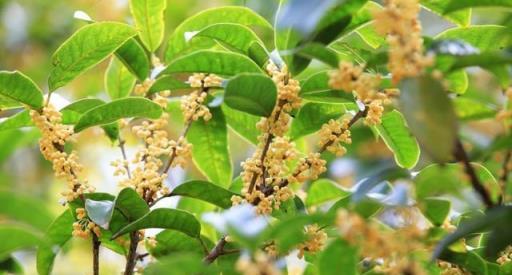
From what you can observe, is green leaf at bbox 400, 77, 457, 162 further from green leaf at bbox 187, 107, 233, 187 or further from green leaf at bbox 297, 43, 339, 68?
green leaf at bbox 187, 107, 233, 187

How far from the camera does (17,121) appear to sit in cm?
97

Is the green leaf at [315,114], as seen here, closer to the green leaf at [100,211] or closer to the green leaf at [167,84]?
the green leaf at [167,84]

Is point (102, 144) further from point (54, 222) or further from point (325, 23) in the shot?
point (325, 23)

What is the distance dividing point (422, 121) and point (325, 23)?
182 millimetres

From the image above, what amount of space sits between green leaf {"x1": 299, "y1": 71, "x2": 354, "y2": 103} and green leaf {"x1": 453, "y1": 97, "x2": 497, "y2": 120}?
0.14m

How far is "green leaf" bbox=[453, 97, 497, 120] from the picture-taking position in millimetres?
731

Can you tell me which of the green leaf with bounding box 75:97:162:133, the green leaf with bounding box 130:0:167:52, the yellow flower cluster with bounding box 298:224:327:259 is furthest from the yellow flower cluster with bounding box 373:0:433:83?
the green leaf with bounding box 130:0:167:52

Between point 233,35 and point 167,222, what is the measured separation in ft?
0.74

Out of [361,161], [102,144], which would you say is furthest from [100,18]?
[361,161]

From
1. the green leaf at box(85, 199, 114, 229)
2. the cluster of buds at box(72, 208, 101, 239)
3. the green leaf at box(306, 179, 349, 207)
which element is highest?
the green leaf at box(85, 199, 114, 229)

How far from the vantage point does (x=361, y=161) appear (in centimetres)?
278

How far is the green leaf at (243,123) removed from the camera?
1051 millimetres

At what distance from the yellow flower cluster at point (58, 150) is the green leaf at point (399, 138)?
348 millimetres

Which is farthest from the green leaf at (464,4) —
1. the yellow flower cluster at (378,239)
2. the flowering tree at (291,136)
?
the yellow flower cluster at (378,239)
